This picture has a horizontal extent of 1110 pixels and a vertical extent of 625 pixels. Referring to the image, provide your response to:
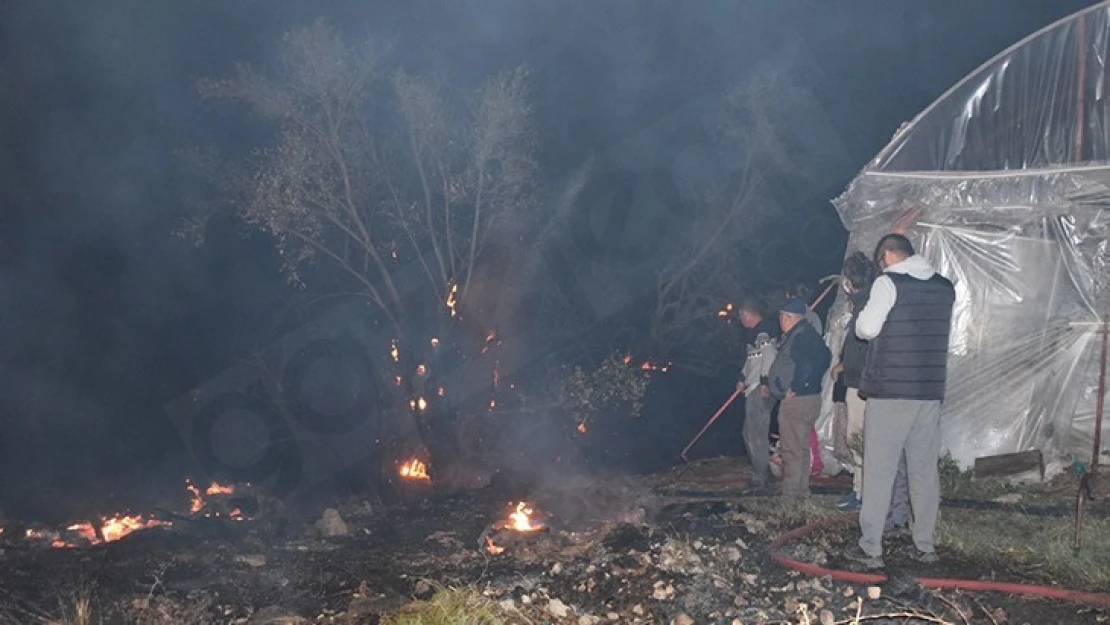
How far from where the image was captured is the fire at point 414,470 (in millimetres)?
12367

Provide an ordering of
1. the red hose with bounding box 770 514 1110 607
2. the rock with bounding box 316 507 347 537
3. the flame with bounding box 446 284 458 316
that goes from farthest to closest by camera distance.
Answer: the flame with bounding box 446 284 458 316 → the rock with bounding box 316 507 347 537 → the red hose with bounding box 770 514 1110 607

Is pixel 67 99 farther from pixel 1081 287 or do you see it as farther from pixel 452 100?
pixel 1081 287

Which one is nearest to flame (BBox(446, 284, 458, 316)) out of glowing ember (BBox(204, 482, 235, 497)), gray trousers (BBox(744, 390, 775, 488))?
glowing ember (BBox(204, 482, 235, 497))

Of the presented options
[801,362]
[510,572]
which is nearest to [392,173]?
[801,362]

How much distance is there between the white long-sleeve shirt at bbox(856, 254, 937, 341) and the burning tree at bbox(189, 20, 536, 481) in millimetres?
8154

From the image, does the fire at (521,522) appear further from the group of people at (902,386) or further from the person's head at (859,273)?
the person's head at (859,273)

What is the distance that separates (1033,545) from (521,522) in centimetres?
408

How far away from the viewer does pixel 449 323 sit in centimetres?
1312

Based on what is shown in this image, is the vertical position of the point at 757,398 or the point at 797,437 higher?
the point at 757,398

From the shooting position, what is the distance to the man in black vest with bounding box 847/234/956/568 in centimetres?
504

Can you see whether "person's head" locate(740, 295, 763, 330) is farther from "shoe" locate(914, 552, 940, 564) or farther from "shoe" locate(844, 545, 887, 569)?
"shoe" locate(914, 552, 940, 564)

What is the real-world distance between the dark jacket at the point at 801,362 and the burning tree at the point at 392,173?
671 centimetres

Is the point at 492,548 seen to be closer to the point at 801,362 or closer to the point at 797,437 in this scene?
the point at 797,437

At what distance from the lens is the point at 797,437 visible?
7043 millimetres
